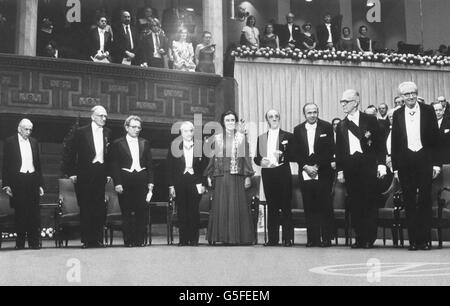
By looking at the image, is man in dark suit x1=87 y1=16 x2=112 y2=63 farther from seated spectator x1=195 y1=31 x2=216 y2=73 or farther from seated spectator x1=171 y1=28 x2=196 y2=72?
seated spectator x1=195 y1=31 x2=216 y2=73

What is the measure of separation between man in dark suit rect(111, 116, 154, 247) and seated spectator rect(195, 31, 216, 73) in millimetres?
3291

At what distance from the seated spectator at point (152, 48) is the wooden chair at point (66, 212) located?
2.88 m

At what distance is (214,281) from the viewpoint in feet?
9.64

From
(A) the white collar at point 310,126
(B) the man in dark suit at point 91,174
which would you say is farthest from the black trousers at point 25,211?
(A) the white collar at point 310,126

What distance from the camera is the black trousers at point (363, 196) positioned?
5.54m

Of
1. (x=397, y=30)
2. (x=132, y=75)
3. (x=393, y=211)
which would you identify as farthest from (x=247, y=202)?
(x=397, y=30)

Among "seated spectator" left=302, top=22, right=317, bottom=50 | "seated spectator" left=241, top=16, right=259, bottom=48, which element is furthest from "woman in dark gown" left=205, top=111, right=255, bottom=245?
"seated spectator" left=302, top=22, right=317, bottom=50

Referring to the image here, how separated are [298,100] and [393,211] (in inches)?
200

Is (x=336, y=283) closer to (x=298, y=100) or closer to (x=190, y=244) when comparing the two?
(x=190, y=244)

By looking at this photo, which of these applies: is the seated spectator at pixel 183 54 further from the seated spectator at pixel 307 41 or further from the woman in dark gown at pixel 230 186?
the woman in dark gown at pixel 230 186

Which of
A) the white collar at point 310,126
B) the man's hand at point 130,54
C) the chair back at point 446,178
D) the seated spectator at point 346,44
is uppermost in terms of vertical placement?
the seated spectator at point 346,44

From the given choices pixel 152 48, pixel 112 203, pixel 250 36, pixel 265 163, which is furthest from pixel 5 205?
pixel 250 36

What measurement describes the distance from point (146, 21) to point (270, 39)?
2.44 m

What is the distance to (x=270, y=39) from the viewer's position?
10867 millimetres
